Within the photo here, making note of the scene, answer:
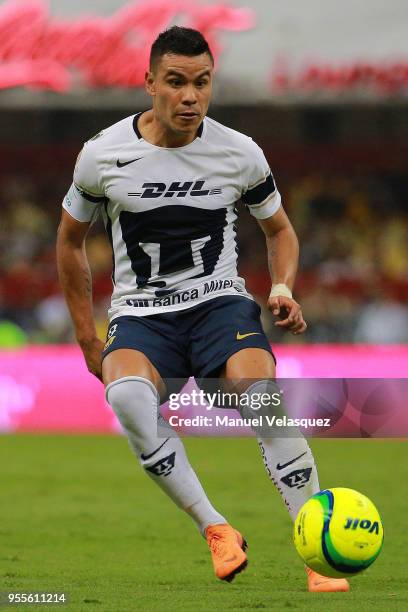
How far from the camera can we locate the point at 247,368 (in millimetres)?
5961

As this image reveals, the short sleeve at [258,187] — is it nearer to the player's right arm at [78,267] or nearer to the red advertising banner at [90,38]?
the player's right arm at [78,267]

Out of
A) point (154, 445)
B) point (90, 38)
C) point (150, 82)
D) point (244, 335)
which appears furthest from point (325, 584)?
point (90, 38)

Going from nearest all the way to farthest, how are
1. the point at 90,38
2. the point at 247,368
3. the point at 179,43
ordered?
the point at 247,368
the point at 179,43
the point at 90,38

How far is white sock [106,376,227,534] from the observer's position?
593 cm

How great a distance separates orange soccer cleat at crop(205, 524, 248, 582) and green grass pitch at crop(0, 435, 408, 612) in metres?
0.12

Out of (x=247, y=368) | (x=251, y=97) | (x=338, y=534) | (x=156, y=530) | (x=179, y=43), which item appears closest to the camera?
(x=338, y=534)

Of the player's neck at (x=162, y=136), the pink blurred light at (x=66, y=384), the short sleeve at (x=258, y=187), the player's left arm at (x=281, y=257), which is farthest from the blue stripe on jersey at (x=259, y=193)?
the pink blurred light at (x=66, y=384)

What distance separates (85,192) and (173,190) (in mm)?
420

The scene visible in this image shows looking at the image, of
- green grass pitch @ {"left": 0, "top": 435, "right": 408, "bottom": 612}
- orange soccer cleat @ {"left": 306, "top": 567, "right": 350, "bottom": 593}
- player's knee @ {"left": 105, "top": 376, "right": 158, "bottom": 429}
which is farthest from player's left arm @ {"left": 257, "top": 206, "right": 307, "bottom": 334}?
green grass pitch @ {"left": 0, "top": 435, "right": 408, "bottom": 612}

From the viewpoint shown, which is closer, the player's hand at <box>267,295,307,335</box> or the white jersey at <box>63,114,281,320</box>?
the player's hand at <box>267,295,307,335</box>

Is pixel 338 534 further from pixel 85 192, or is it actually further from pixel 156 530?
pixel 156 530

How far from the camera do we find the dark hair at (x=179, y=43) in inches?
239

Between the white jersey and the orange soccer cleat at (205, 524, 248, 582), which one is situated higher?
the white jersey

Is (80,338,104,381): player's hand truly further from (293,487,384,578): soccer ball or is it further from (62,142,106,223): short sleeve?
(293,487,384,578): soccer ball
